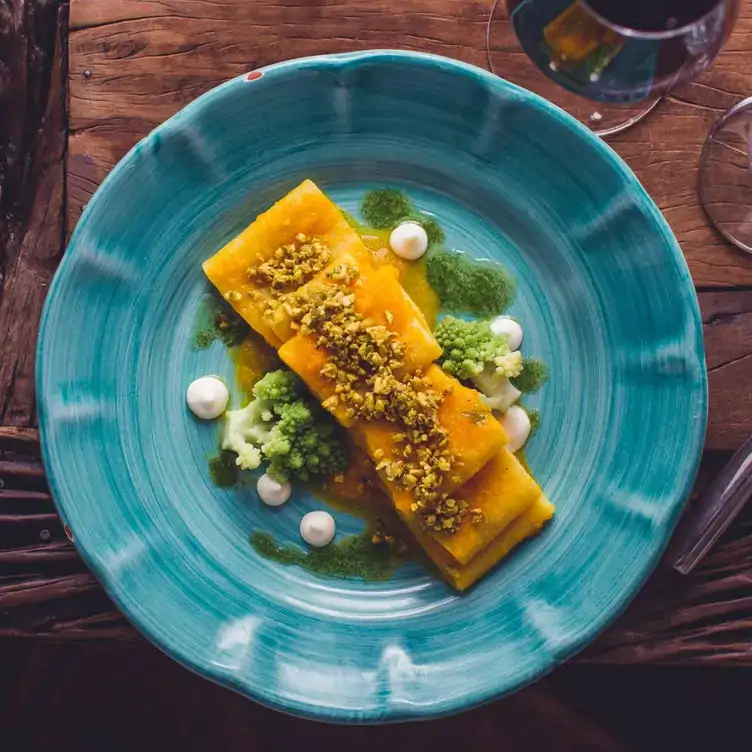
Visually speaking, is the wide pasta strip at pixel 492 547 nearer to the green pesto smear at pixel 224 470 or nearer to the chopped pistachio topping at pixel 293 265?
the green pesto smear at pixel 224 470

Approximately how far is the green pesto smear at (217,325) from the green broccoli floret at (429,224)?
0.53 meters

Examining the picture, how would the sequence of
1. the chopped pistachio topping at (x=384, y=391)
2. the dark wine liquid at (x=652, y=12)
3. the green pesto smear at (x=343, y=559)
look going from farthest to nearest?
the green pesto smear at (x=343, y=559) < the chopped pistachio topping at (x=384, y=391) < the dark wine liquid at (x=652, y=12)

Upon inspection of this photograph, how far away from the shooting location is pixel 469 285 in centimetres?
229

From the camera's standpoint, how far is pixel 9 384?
2.24 m

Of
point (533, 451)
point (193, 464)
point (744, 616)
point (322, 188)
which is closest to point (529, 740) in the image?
point (744, 616)

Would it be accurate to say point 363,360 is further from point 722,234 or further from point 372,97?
point 722,234

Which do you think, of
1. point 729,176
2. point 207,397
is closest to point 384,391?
point 207,397

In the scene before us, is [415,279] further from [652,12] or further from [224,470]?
[652,12]

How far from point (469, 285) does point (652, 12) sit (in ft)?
2.83

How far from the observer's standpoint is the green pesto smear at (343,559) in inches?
88.9

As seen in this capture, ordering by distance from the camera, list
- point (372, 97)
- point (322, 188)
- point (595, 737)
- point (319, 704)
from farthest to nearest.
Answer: point (595, 737) < point (322, 188) < point (372, 97) < point (319, 704)

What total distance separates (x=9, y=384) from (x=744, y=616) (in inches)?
81.2

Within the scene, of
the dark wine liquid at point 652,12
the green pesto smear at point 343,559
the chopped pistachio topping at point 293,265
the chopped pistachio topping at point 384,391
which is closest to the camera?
the dark wine liquid at point 652,12

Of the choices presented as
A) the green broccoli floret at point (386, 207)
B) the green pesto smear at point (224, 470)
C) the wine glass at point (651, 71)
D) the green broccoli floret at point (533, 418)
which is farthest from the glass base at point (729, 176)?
the green pesto smear at point (224, 470)
